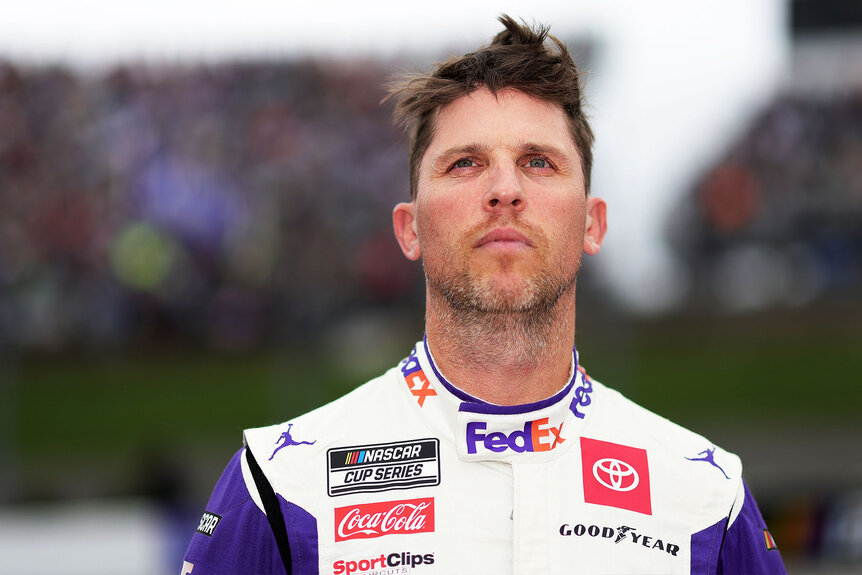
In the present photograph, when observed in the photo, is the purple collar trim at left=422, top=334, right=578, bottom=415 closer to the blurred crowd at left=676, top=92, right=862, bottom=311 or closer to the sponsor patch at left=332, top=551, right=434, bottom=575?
the sponsor patch at left=332, top=551, right=434, bottom=575

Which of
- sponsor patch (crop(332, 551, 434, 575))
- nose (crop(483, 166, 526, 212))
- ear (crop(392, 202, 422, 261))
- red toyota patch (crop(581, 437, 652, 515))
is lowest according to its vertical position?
sponsor patch (crop(332, 551, 434, 575))

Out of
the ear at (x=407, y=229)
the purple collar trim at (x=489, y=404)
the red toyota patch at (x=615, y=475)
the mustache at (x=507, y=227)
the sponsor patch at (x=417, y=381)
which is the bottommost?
the red toyota patch at (x=615, y=475)

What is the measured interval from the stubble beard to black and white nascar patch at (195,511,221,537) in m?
0.66

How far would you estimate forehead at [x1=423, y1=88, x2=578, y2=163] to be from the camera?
218cm

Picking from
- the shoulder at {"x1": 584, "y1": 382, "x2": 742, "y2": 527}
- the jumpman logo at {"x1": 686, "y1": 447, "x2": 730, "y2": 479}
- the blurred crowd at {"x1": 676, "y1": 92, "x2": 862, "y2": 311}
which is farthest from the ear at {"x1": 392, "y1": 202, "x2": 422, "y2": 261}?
the blurred crowd at {"x1": 676, "y1": 92, "x2": 862, "y2": 311}

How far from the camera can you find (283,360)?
8094mm

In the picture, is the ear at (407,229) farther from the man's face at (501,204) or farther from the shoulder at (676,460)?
the shoulder at (676,460)

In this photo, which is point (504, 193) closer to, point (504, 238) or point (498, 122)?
point (504, 238)

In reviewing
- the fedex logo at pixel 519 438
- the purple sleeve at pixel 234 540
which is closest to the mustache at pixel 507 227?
the fedex logo at pixel 519 438

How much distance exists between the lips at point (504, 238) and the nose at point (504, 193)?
5cm

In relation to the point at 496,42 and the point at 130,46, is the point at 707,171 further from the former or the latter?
the point at 496,42

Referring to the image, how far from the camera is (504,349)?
2.17 meters

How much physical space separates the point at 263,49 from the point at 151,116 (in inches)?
63.1

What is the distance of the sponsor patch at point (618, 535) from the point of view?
2084 millimetres
